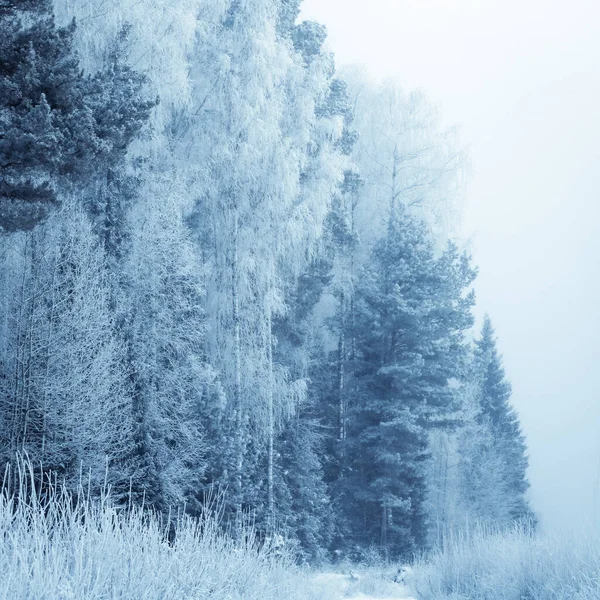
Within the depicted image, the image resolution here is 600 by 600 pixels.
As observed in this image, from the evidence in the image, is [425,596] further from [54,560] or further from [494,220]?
[494,220]

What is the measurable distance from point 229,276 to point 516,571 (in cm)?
926

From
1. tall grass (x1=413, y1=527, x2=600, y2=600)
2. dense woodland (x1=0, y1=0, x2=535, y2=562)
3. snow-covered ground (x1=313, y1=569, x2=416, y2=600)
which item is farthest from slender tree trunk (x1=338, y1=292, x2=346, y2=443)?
tall grass (x1=413, y1=527, x2=600, y2=600)

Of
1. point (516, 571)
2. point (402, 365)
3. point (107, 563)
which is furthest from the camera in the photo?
point (402, 365)

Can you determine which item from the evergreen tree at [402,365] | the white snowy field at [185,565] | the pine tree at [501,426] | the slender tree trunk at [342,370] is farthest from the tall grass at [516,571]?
the pine tree at [501,426]

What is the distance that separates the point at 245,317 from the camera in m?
16.7

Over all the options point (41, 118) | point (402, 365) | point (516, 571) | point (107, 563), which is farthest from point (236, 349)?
point (107, 563)

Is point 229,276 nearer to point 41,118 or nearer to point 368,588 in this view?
point 368,588

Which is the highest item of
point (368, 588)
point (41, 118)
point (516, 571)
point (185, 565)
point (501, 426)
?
point (41, 118)

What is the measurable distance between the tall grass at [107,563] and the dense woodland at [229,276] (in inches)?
67.1

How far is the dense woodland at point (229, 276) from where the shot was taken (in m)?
10.3

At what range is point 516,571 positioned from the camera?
8984mm

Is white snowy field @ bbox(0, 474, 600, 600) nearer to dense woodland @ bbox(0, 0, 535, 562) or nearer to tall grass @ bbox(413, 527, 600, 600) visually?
tall grass @ bbox(413, 527, 600, 600)

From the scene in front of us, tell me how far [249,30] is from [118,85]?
749cm

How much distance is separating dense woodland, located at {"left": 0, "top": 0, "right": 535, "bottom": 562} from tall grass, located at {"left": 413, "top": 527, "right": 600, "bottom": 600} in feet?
13.2
